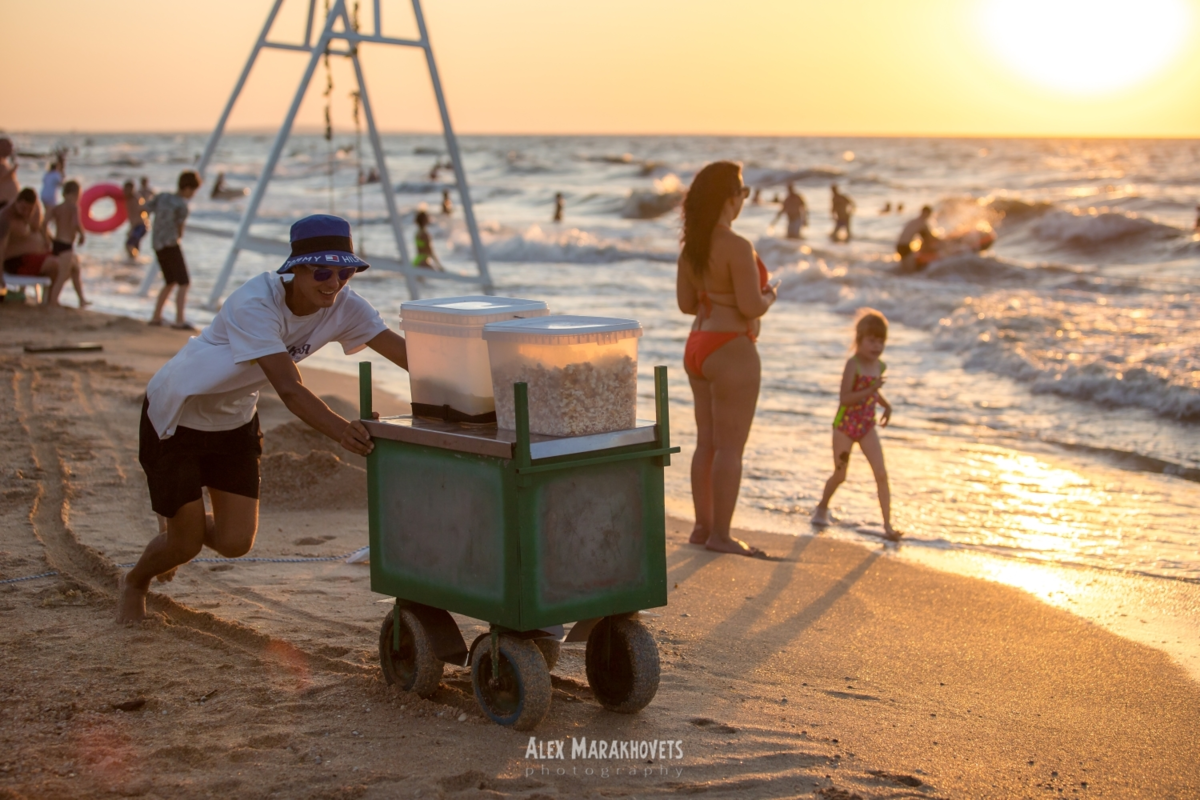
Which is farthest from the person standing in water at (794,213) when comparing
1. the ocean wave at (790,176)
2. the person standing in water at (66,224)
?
the ocean wave at (790,176)

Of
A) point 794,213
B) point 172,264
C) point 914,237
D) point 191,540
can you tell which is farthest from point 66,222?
point 794,213

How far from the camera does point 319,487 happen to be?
233 inches

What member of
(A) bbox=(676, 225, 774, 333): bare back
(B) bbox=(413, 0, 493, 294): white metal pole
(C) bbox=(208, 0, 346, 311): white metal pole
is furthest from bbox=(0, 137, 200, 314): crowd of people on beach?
(A) bbox=(676, 225, 774, 333): bare back

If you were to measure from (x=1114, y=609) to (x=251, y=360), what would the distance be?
12.4 ft

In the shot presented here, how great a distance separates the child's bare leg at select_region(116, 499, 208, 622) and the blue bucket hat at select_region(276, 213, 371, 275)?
1.01m

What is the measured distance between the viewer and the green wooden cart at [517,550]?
9.94ft

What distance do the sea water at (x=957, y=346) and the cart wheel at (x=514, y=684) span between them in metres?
2.93

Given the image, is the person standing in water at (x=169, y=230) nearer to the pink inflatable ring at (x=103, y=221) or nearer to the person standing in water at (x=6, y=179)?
the person standing in water at (x=6, y=179)

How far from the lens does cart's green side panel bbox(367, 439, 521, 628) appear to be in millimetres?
3041

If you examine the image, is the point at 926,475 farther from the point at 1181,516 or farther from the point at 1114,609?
the point at 1114,609

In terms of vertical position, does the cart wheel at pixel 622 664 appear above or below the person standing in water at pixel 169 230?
below

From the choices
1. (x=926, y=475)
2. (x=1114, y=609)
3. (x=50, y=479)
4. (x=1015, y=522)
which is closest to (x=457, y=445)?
(x=1114, y=609)

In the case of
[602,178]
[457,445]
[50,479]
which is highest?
[602,178]

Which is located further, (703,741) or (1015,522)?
(1015,522)
